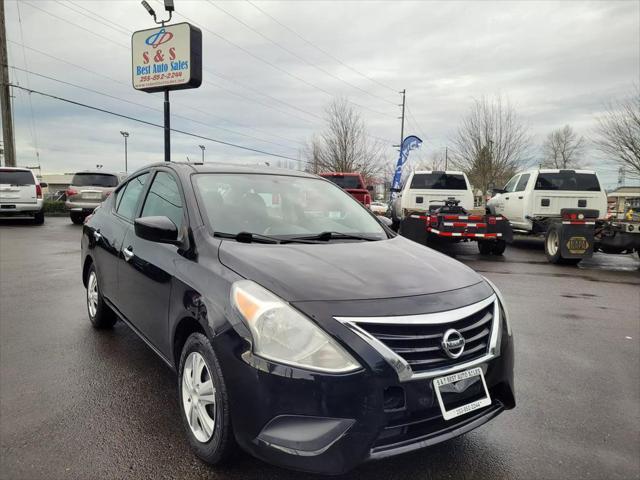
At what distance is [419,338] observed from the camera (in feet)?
6.67

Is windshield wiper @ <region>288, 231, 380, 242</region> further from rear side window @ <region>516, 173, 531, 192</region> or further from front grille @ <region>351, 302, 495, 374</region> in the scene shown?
rear side window @ <region>516, 173, 531, 192</region>

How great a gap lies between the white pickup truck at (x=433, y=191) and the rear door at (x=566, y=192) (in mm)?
1819

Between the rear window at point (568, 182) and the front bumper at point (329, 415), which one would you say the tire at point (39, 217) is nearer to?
the rear window at point (568, 182)

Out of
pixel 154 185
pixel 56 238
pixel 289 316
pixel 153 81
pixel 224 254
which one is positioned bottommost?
pixel 56 238

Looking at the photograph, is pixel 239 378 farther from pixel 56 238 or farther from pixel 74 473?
pixel 56 238

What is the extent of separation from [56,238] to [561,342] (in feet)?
40.2

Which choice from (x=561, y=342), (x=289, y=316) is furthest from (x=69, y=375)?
(x=561, y=342)

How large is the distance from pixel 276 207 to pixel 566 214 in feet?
29.7

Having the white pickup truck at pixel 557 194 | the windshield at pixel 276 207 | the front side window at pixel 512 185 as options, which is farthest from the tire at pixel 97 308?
the front side window at pixel 512 185

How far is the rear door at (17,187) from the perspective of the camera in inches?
583

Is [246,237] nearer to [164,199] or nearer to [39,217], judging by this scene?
[164,199]

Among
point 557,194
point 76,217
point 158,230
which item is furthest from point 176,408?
point 76,217

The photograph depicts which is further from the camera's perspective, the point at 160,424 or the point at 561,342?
the point at 561,342

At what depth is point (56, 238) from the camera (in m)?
12.2
